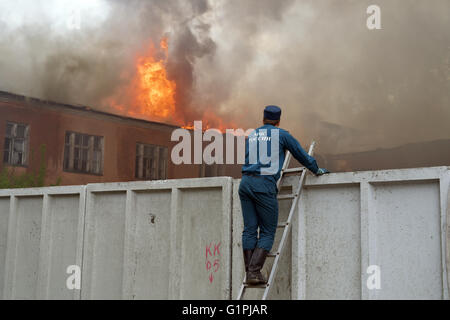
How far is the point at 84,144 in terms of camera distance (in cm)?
2427

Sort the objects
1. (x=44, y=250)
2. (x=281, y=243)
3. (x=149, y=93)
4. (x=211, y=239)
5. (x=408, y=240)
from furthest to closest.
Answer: (x=149, y=93), (x=44, y=250), (x=211, y=239), (x=281, y=243), (x=408, y=240)

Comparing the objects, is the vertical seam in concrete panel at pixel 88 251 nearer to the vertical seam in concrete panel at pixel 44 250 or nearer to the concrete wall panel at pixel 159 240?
the concrete wall panel at pixel 159 240

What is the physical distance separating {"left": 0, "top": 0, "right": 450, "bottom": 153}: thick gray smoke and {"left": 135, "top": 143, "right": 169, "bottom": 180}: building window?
6.95ft

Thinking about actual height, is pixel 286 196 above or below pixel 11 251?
above

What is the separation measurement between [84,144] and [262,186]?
65.3 feet

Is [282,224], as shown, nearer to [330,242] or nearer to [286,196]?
[286,196]

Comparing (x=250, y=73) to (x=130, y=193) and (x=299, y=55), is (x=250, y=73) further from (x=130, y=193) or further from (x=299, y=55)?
(x=130, y=193)

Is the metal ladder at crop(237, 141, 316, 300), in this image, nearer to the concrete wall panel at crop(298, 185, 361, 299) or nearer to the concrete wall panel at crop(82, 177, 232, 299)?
the concrete wall panel at crop(298, 185, 361, 299)

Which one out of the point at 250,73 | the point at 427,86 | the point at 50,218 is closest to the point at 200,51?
the point at 250,73

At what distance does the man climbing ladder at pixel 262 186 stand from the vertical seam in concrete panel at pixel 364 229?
0.48 metres

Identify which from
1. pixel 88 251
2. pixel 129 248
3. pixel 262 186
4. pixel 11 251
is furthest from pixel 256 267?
pixel 11 251

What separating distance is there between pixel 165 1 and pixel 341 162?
11.0 m

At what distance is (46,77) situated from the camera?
23766mm

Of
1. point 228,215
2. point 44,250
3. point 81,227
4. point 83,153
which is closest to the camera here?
point 228,215
